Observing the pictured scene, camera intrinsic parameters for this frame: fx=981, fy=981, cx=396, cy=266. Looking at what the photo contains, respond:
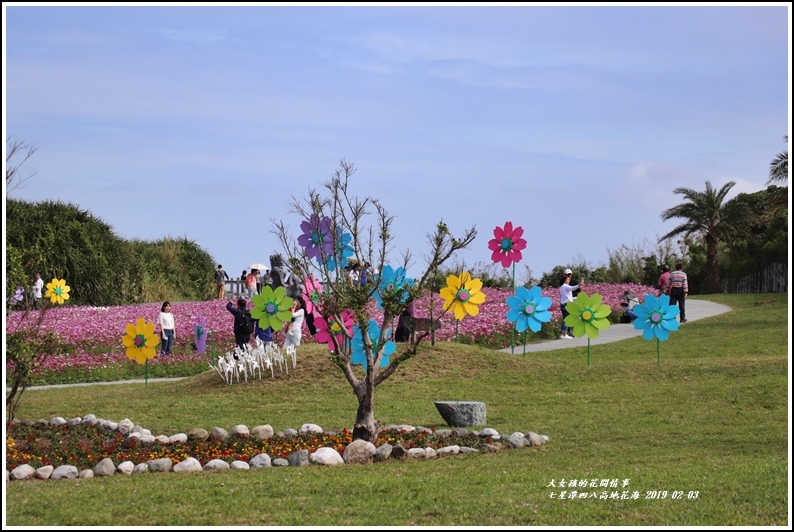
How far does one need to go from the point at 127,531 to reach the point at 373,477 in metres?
2.63

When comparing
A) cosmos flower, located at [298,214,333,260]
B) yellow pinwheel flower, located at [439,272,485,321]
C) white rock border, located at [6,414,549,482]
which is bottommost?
white rock border, located at [6,414,549,482]

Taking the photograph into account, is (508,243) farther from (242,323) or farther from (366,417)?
(366,417)

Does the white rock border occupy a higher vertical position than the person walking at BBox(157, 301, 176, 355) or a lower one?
lower

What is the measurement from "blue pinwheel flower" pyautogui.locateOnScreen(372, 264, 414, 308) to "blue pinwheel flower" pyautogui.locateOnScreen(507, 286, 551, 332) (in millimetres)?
4113

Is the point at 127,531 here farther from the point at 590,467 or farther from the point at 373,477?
the point at 590,467

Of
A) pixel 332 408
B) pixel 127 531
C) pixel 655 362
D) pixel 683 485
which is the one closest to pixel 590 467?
pixel 683 485

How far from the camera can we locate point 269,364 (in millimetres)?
16625

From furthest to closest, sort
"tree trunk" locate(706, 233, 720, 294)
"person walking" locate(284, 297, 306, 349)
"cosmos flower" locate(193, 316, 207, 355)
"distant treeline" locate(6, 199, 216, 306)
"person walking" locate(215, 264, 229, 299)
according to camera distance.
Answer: "tree trunk" locate(706, 233, 720, 294)
"person walking" locate(215, 264, 229, 299)
"distant treeline" locate(6, 199, 216, 306)
"cosmos flower" locate(193, 316, 207, 355)
"person walking" locate(284, 297, 306, 349)

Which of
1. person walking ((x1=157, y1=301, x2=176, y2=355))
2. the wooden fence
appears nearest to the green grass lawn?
person walking ((x1=157, y1=301, x2=176, y2=355))

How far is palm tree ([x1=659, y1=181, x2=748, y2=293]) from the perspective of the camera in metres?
40.5

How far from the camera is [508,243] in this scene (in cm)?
1862

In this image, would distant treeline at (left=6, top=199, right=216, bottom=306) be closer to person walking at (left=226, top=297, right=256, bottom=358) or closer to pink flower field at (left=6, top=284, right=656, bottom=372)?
pink flower field at (left=6, top=284, right=656, bottom=372)

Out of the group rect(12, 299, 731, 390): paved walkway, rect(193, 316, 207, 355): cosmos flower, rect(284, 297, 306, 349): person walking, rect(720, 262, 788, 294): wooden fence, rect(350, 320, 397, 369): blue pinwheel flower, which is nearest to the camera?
rect(350, 320, 397, 369): blue pinwheel flower

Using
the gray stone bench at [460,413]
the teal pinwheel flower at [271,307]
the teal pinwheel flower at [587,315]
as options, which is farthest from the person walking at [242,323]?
the gray stone bench at [460,413]
